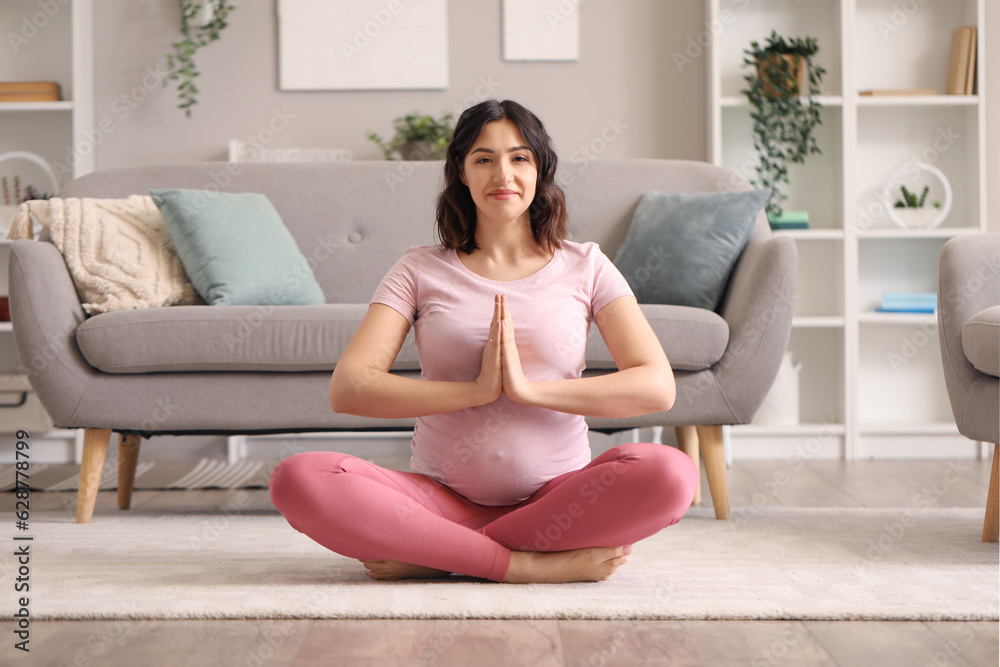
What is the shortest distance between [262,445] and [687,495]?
2.28 metres

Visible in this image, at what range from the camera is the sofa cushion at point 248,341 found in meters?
2.05

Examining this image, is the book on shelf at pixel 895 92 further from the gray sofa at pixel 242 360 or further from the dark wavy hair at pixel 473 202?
the dark wavy hair at pixel 473 202

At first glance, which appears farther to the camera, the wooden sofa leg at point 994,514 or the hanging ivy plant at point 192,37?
the hanging ivy plant at point 192,37

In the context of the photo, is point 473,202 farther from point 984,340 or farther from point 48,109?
point 48,109

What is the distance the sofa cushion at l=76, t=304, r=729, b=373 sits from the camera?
6.72 feet

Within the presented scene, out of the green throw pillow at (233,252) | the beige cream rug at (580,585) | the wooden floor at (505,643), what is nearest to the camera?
the wooden floor at (505,643)

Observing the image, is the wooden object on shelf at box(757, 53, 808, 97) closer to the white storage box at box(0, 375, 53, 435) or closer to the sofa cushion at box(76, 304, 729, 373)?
the sofa cushion at box(76, 304, 729, 373)

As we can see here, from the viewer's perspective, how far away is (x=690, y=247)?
2.40 metres

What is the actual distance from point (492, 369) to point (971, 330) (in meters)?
0.96

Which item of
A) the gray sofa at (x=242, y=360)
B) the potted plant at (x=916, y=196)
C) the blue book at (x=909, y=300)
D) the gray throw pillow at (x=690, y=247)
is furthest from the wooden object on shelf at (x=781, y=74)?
the gray sofa at (x=242, y=360)

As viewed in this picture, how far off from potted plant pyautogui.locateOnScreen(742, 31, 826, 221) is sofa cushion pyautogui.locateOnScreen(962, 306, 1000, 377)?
5.26 feet

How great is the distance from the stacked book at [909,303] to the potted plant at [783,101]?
1.64 feet

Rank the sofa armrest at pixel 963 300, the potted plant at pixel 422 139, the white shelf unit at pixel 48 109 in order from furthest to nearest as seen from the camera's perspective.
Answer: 1. the white shelf unit at pixel 48 109
2. the potted plant at pixel 422 139
3. the sofa armrest at pixel 963 300

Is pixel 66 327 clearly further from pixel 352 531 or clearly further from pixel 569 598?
pixel 569 598
